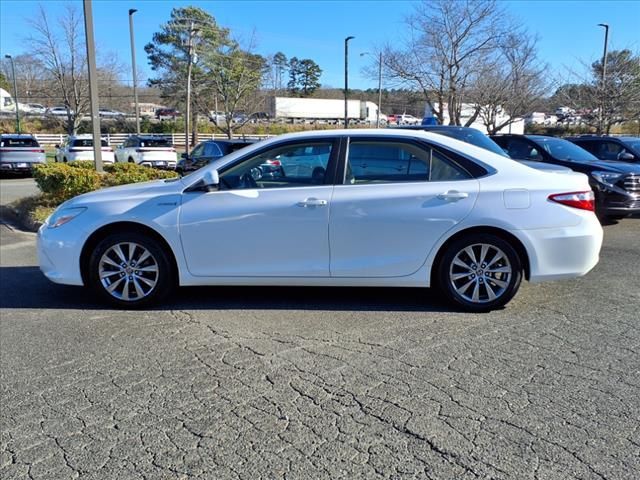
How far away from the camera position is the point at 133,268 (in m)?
4.92

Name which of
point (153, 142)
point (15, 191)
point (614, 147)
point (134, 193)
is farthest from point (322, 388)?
point (153, 142)

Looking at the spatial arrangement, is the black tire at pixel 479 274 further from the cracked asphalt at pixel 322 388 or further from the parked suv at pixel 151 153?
the parked suv at pixel 151 153

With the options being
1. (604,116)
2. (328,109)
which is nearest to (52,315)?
(604,116)

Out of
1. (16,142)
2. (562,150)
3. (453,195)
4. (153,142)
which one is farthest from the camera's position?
(153,142)

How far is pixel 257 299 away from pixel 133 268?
1.18 metres

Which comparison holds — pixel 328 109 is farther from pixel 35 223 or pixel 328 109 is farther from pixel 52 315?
pixel 52 315

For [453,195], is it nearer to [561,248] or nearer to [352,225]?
[352,225]

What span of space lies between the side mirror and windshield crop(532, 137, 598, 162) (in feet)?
24.6

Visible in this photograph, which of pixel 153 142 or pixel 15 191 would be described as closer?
pixel 15 191

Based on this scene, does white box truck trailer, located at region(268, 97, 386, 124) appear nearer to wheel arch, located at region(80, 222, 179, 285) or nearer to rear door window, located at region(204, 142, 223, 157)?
rear door window, located at region(204, 142, 223, 157)

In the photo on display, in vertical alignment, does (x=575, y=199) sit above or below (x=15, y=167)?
above

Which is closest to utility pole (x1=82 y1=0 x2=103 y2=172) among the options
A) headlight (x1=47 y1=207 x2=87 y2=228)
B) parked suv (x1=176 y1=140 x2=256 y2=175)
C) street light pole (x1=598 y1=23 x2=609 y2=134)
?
parked suv (x1=176 y1=140 x2=256 y2=175)

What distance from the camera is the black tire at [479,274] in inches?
184

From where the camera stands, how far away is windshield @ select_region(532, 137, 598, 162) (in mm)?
10055
